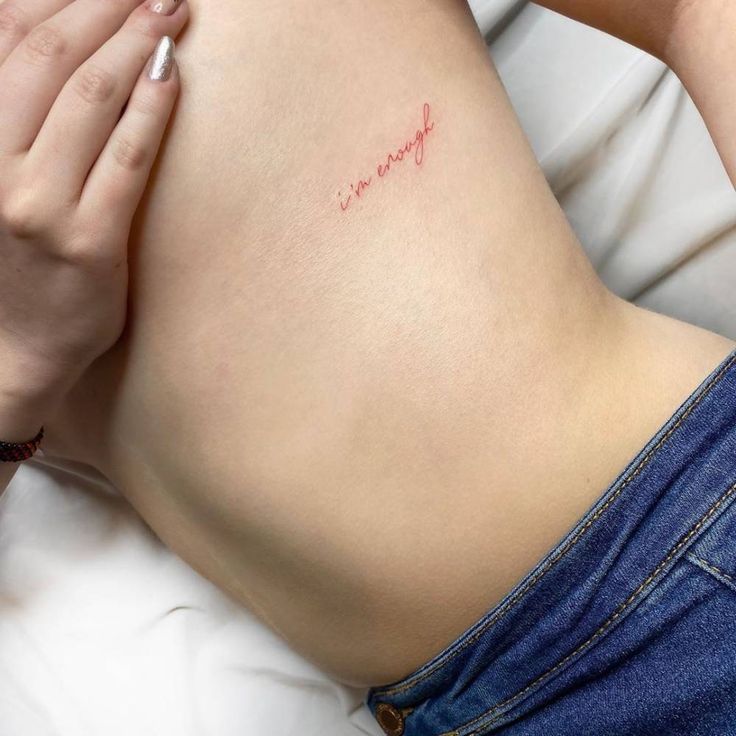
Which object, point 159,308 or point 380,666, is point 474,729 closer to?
point 380,666

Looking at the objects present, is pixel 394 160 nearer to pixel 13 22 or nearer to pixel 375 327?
pixel 375 327

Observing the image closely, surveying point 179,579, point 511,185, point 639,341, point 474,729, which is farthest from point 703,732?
point 179,579

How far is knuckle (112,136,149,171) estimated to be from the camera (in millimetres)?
565

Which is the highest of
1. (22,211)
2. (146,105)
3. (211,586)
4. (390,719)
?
(146,105)

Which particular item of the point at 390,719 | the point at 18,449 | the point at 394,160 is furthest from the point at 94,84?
the point at 390,719

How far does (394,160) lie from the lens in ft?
1.99

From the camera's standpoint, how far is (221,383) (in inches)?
24.6

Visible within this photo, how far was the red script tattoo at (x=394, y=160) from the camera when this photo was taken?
0.60 metres

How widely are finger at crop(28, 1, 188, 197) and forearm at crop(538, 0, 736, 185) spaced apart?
0.32m

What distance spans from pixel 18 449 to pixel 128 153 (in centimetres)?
33

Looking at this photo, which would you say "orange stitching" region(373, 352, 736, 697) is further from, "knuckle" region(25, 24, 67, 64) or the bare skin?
"knuckle" region(25, 24, 67, 64)

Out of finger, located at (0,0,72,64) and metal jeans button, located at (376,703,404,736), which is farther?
metal jeans button, located at (376,703,404,736)

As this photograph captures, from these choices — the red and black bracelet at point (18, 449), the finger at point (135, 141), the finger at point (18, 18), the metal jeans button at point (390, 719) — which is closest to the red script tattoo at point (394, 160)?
the finger at point (135, 141)

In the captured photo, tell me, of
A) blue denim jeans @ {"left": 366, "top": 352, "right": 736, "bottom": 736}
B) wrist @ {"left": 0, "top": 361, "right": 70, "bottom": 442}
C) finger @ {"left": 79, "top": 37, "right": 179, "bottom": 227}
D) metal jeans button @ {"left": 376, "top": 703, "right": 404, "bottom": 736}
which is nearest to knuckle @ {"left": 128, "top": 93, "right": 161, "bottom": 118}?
finger @ {"left": 79, "top": 37, "right": 179, "bottom": 227}
